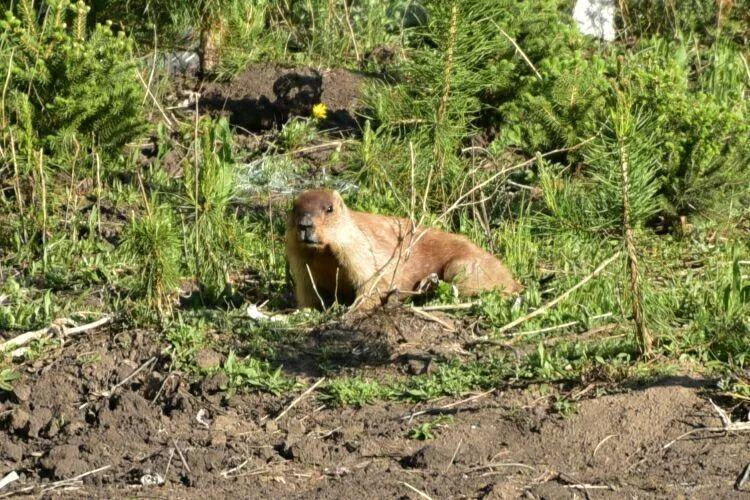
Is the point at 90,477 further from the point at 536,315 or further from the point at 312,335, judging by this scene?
the point at 536,315

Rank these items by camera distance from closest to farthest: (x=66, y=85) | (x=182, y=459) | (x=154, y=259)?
(x=182, y=459), (x=154, y=259), (x=66, y=85)

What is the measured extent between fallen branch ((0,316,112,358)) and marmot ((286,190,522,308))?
1.48 meters

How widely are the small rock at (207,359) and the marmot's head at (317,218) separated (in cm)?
169

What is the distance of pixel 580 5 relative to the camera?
11.8 metres

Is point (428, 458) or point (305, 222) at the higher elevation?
point (305, 222)

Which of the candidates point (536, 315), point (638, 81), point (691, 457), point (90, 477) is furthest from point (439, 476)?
point (638, 81)

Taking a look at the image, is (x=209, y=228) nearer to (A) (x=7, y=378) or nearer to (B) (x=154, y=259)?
(B) (x=154, y=259)

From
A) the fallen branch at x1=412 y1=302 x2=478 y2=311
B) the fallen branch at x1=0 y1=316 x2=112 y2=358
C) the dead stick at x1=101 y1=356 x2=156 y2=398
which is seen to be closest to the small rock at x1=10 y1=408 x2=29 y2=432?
the dead stick at x1=101 y1=356 x2=156 y2=398

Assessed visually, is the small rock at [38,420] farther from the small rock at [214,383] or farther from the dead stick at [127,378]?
the small rock at [214,383]

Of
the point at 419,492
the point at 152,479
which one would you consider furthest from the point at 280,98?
the point at 419,492

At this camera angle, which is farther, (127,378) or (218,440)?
(127,378)

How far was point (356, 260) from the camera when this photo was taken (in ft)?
25.5

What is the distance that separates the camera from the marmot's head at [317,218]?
7582mm

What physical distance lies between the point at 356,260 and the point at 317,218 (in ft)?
1.36
